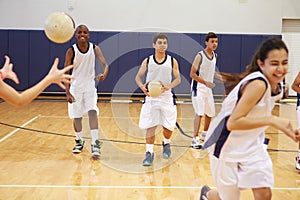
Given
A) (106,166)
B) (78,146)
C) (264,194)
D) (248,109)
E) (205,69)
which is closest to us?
(248,109)

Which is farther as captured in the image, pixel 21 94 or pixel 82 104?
pixel 82 104

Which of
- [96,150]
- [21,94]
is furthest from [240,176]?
[96,150]

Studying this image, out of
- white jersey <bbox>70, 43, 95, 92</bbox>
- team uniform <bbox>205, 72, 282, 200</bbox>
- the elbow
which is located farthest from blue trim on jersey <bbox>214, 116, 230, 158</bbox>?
white jersey <bbox>70, 43, 95, 92</bbox>

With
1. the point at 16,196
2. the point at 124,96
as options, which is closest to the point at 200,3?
the point at 124,96

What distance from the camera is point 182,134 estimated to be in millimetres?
7816

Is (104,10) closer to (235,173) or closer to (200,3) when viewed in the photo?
(200,3)

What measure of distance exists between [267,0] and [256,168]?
11.2 metres

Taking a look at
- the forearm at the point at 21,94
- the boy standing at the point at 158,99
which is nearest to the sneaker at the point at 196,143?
the boy standing at the point at 158,99

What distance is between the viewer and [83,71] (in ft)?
20.3

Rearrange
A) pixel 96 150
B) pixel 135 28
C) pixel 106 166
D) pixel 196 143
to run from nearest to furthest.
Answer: pixel 106 166, pixel 96 150, pixel 196 143, pixel 135 28

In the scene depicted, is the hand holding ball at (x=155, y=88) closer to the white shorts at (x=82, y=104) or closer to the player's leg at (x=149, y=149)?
the player's leg at (x=149, y=149)

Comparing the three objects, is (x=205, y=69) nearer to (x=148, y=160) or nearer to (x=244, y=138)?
(x=148, y=160)

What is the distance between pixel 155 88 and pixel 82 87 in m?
1.09

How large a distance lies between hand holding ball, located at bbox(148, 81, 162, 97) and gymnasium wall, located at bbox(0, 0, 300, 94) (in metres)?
7.19
